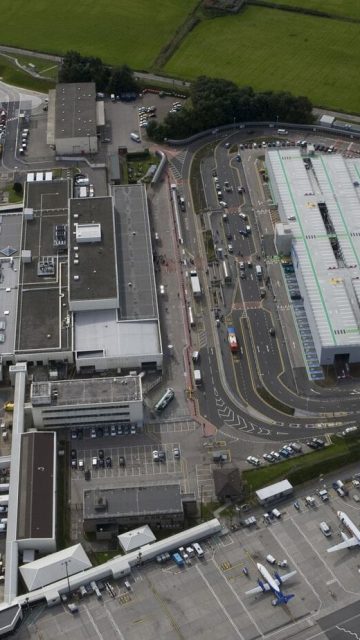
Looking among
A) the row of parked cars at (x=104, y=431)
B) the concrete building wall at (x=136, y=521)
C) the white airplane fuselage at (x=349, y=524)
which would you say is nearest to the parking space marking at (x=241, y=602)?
the concrete building wall at (x=136, y=521)

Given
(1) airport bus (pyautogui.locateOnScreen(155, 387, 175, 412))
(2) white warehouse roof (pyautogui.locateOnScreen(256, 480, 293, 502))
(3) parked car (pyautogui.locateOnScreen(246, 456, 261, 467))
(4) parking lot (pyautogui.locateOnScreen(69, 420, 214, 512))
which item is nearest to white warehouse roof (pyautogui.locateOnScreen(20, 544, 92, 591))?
(4) parking lot (pyautogui.locateOnScreen(69, 420, 214, 512))

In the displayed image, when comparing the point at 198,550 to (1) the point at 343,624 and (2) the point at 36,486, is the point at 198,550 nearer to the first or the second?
(1) the point at 343,624

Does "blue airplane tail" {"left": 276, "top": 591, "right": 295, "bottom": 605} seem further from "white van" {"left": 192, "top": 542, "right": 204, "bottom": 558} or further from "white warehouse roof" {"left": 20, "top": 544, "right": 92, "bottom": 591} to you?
"white warehouse roof" {"left": 20, "top": 544, "right": 92, "bottom": 591}

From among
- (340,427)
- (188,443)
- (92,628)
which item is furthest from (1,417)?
(340,427)

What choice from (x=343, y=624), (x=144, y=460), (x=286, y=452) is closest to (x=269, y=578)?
(x=343, y=624)

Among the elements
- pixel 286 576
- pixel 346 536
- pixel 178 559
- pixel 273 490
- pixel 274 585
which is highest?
pixel 273 490

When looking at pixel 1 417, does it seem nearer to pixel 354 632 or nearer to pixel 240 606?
pixel 240 606
